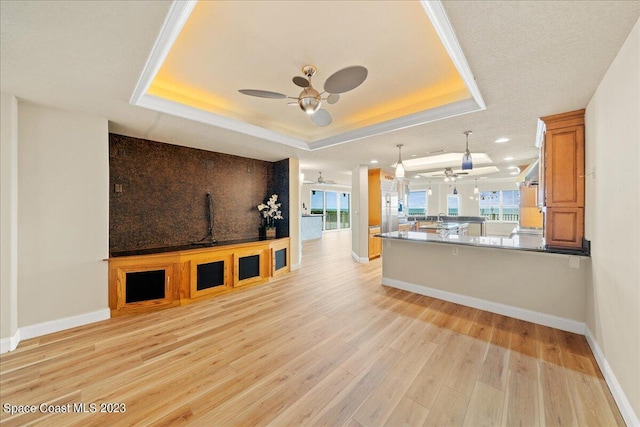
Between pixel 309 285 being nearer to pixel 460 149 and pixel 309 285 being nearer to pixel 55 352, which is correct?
pixel 55 352

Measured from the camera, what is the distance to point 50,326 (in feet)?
8.82

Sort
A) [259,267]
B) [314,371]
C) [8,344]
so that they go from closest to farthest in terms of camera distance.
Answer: [314,371] < [8,344] < [259,267]

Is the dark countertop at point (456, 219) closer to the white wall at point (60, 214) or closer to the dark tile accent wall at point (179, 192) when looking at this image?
the dark tile accent wall at point (179, 192)

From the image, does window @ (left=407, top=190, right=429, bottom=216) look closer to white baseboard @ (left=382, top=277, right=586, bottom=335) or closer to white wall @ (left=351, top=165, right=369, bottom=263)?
white wall @ (left=351, top=165, right=369, bottom=263)

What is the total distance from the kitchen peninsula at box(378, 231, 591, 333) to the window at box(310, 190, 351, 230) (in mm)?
7804

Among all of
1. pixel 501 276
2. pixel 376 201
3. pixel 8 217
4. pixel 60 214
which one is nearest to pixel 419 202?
pixel 376 201

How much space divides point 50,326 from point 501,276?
5.44 meters

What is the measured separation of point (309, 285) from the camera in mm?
4332

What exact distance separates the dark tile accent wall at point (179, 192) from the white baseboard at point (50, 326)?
0.94m

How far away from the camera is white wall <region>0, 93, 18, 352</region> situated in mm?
2316

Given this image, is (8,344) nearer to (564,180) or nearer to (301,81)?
(301,81)

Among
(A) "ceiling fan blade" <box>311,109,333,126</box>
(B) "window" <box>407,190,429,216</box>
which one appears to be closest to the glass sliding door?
(B) "window" <box>407,190,429,216</box>

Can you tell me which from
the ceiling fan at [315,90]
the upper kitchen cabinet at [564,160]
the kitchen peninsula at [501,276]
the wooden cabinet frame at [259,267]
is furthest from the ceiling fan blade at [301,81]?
the wooden cabinet frame at [259,267]

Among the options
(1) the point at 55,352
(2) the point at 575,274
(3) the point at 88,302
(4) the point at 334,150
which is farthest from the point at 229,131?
(2) the point at 575,274
